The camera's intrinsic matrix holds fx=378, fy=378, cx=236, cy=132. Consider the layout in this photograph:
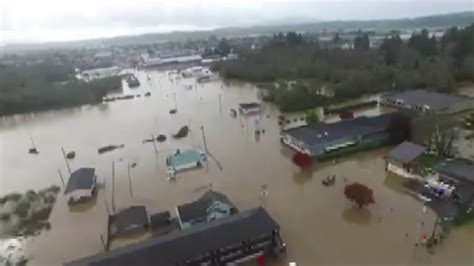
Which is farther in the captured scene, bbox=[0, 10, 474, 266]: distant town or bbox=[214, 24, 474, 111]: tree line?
bbox=[214, 24, 474, 111]: tree line

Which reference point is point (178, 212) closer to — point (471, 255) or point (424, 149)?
point (471, 255)

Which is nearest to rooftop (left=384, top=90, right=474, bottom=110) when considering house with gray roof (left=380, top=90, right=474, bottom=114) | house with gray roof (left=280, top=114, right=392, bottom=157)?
house with gray roof (left=380, top=90, right=474, bottom=114)

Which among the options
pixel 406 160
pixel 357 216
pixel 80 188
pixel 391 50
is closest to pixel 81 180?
pixel 80 188

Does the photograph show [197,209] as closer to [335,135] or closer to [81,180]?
[81,180]

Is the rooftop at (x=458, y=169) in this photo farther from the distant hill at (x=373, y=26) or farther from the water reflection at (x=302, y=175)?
the distant hill at (x=373, y=26)

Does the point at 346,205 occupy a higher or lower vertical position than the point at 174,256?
lower

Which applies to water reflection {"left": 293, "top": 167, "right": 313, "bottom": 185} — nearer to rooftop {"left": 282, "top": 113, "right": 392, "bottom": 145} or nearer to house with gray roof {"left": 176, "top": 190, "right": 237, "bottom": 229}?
rooftop {"left": 282, "top": 113, "right": 392, "bottom": 145}

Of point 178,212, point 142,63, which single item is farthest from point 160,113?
point 142,63
